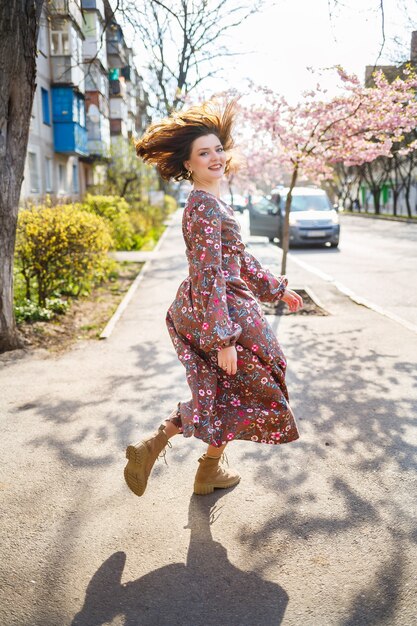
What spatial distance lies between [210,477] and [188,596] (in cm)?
97

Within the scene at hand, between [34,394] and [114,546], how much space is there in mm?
2701

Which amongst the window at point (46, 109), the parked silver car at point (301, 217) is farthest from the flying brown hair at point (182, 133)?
the window at point (46, 109)

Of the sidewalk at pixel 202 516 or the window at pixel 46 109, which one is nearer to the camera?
the sidewalk at pixel 202 516

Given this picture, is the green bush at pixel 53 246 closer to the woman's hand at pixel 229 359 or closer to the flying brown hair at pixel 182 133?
the flying brown hair at pixel 182 133

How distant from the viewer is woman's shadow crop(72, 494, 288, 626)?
247cm

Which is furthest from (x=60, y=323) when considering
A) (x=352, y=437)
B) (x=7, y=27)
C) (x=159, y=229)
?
(x=159, y=229)

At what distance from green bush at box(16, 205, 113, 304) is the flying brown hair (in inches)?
216

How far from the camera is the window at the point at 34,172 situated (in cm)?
2730

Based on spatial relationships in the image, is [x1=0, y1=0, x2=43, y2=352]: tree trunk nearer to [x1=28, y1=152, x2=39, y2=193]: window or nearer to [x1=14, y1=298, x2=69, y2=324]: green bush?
[x1=14, y1=298, x2=69, y2=324]: green bush

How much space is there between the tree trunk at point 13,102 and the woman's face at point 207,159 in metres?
3.40

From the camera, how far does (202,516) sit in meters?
3.31

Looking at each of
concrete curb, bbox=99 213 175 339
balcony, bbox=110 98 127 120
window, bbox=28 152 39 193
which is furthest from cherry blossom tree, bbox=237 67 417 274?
balcony, bbox=110 98 127 120

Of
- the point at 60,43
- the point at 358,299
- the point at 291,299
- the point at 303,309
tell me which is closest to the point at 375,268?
the point at 358,299

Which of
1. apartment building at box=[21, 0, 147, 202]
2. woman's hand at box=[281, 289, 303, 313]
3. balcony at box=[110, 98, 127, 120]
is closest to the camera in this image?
woman's hand at box=[281, 289, 303, 313]
